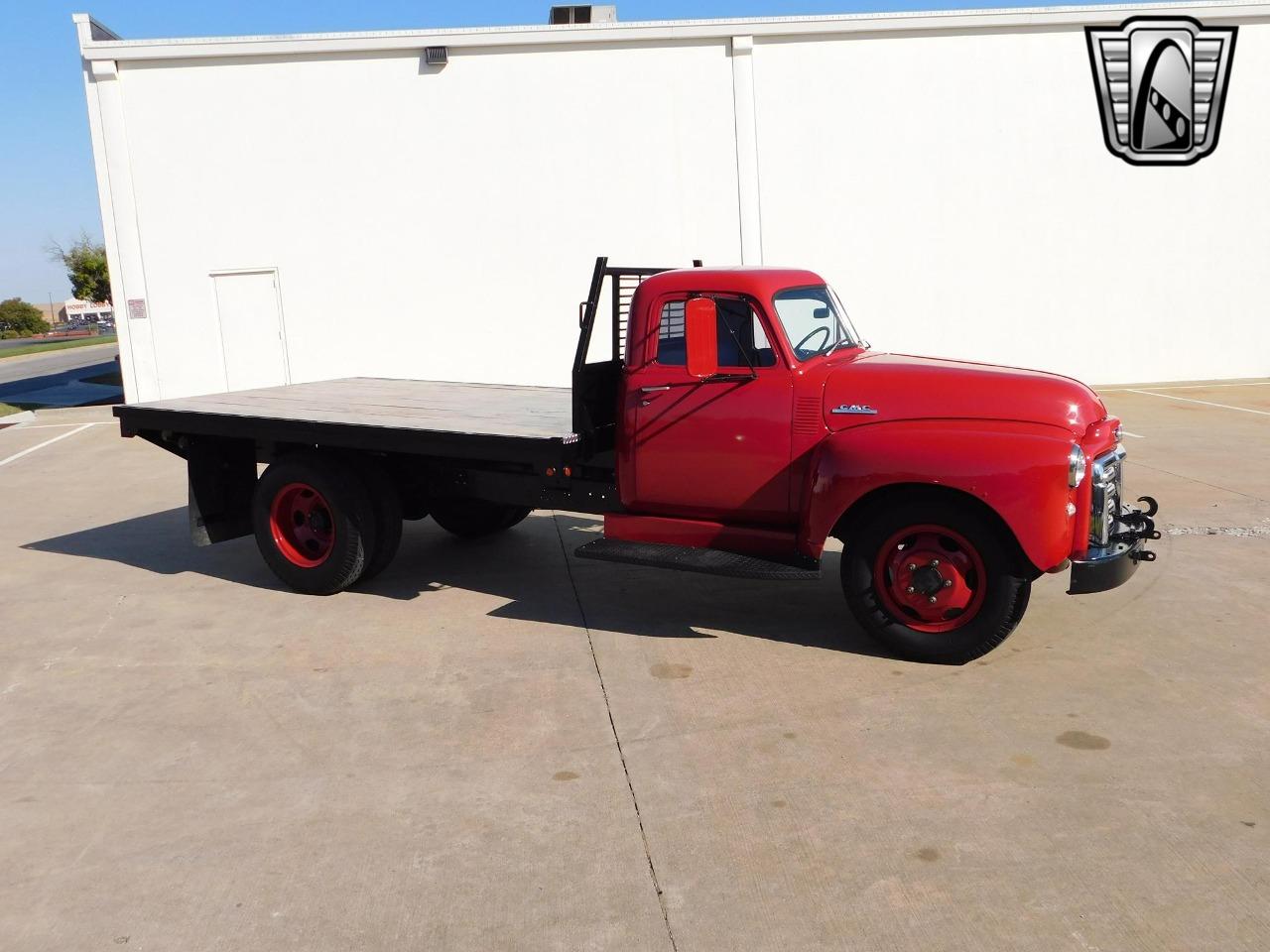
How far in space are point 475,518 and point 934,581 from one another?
4090mm

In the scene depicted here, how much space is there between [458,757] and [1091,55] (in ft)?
54.6

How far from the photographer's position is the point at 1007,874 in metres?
3.67

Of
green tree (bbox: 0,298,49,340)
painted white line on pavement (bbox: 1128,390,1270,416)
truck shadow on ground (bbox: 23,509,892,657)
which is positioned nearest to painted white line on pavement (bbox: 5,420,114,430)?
truck shadow on ground (bbox: 23,509,892,657)

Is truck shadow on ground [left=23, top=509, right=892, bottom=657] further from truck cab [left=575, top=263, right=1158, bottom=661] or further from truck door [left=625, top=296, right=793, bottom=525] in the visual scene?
truck door [left=625, top=296, right=793, bottom=525]

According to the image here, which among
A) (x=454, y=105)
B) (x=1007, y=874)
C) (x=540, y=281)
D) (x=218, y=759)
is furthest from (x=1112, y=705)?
(x=454, y=105)

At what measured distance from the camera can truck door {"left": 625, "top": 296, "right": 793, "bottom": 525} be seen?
5922mm

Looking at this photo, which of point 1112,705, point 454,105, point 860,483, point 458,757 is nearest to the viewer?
point 458,757

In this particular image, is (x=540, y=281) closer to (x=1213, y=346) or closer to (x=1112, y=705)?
(x=1213, y=346)

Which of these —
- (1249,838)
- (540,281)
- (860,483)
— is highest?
(540,281)

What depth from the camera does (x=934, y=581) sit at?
556 cm

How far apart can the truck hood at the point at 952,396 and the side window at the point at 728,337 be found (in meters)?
0.43

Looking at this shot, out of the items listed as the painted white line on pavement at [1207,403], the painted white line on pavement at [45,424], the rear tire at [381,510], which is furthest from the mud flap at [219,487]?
the painted white line on pavement at [1207,403]

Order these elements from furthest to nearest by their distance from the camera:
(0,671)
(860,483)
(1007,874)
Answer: (0,671) → (860,483) → (1007,874)

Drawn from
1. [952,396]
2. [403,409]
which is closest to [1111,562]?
[952,396]
